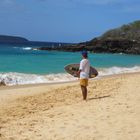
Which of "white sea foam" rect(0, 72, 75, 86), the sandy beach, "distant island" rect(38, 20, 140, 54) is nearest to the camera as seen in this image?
the sandy beach

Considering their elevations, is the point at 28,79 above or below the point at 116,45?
below

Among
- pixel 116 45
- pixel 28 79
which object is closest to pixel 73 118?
pixel 28 79

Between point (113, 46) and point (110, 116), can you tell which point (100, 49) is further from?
point (110, 116)

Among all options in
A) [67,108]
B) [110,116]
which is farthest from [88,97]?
[110,116]

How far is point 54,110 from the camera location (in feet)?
36.3

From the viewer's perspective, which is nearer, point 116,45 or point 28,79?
point 28,79

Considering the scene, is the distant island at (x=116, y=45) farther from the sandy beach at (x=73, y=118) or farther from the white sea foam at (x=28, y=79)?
the sandy beach at (x=73, y=118)

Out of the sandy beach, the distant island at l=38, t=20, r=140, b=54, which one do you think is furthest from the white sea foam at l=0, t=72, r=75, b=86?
the distant island at l=38, t=20, r=140, b=54

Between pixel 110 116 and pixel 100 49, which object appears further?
pixel 100 49

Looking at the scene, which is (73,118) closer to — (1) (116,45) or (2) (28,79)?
(2) (28,79)

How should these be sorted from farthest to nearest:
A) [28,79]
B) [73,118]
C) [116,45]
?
[116,45], [28,79], [73,118]

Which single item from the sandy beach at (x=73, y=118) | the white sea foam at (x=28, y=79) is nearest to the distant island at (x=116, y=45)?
the white sea foam at (x=28, y=79)

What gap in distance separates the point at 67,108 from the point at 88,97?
2656 millimetres

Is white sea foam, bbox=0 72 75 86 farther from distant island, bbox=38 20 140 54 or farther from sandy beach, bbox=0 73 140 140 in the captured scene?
distant island, bbox=38 20 140 54
